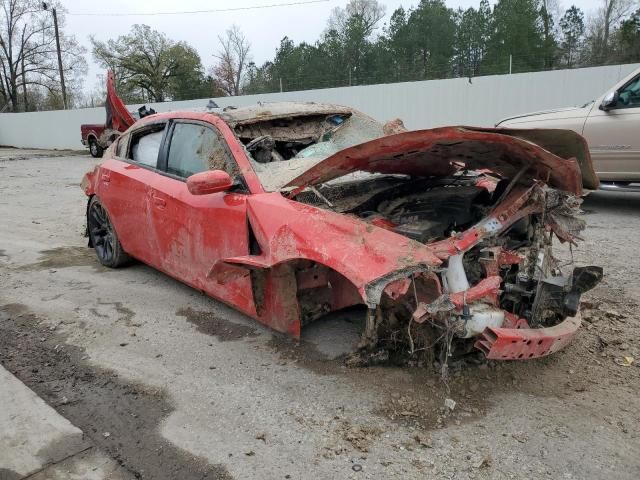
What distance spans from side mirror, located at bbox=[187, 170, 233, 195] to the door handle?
92 centimetres

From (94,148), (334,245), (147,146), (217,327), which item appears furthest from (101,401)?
(94,148)

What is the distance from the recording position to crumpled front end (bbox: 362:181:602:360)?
2.57 meters

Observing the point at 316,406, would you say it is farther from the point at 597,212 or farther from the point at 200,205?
the point at 597,212

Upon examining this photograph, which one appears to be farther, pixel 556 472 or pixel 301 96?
pixel 301 96

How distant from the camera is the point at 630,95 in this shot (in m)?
6.95

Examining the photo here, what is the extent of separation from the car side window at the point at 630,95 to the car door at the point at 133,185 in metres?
5.89

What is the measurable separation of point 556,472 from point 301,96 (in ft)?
65.5

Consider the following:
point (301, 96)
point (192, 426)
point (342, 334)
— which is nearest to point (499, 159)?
point (342, 334)

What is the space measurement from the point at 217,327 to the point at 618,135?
5988 millimetres

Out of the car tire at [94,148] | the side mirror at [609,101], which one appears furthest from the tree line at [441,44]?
the side mirror at [609,101]

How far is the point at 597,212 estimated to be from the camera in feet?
24.7

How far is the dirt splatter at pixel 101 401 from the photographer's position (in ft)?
8.16

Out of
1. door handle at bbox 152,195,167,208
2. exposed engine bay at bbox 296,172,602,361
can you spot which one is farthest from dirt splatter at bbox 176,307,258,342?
exposed engine bay at bbox 296,172,602,361

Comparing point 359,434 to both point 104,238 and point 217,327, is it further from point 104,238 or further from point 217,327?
point 104,238
